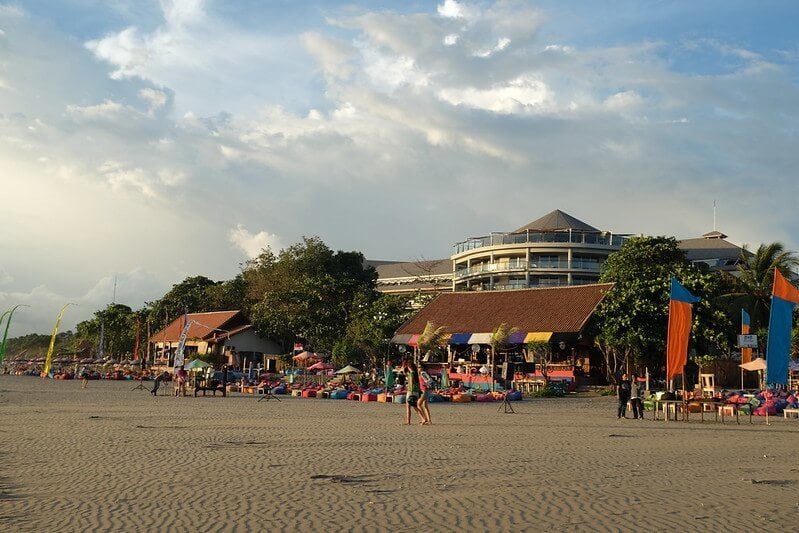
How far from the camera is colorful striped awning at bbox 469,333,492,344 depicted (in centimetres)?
4209

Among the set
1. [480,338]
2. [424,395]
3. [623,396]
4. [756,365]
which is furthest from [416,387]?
[480,338]

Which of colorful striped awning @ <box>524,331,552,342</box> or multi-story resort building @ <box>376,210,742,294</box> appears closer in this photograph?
colorful striped awning @ <box>524,331,552,342</box>

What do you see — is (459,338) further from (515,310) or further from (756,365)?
(756,365)

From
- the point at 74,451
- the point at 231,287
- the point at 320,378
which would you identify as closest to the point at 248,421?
the point at 74,451

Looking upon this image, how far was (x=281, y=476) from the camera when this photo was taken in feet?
32.8

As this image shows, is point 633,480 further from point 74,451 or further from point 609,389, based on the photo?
point 609,389

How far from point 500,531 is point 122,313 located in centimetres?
8829

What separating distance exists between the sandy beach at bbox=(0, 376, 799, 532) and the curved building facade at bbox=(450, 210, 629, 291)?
52.3 meters

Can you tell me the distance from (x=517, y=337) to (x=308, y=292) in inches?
797

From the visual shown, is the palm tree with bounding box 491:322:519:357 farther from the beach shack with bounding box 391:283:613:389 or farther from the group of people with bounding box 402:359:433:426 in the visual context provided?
the group of people with bounding box 402:359:433:426

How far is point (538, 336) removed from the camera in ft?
132

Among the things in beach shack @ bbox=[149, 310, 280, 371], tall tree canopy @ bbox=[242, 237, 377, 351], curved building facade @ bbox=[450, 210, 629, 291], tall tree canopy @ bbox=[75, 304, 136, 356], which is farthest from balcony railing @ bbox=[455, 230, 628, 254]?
tall tree canopy @ bbox=[75, 304, 136, 356]

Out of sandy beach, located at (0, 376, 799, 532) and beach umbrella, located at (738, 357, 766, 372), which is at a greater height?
beach umbrella, located at (738, 357, 766, 372)

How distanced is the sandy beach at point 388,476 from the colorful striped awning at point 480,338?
23244 mm
